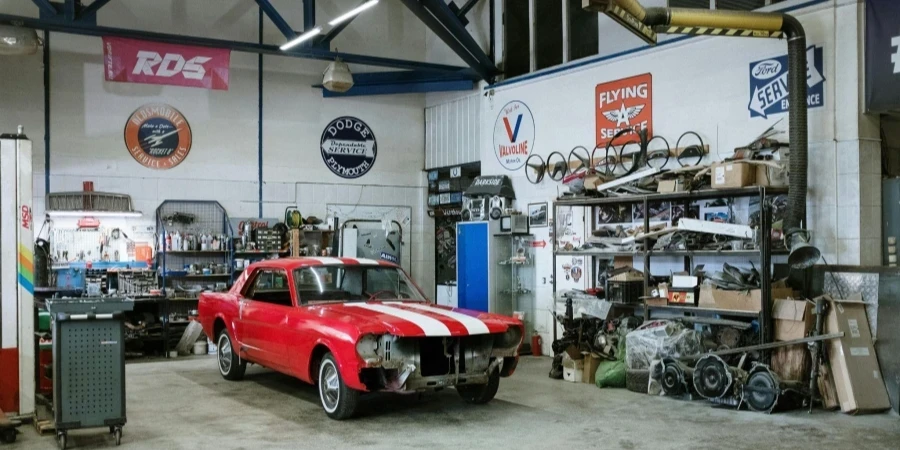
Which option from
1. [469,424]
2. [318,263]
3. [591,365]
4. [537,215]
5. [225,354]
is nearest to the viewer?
[469,424]

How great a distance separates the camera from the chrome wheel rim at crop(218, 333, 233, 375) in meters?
8.99

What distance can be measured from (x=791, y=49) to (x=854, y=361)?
2.99m

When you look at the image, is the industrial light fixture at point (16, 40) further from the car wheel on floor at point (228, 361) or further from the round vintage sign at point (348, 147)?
the round vintage sign at point (348, 147)

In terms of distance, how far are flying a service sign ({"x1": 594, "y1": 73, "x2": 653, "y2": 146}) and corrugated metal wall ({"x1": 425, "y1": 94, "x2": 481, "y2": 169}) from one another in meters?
2.91

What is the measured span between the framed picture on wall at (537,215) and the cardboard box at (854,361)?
4.60 meters

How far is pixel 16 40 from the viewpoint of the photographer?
31.4 feet

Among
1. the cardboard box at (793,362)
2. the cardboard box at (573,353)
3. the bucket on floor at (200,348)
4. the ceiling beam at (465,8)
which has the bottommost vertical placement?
the bucket on floor at (200,348)

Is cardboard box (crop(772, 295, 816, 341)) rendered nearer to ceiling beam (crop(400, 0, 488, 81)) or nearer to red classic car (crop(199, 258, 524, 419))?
red classic car (crop(199, 258, 524, 419))

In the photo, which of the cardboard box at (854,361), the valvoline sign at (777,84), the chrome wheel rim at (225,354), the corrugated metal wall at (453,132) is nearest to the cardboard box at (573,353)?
the cardboard box at (854,361)

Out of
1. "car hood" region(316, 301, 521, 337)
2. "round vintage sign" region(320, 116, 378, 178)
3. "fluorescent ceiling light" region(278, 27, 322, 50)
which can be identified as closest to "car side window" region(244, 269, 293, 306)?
"car hood" region(316, 301, 521, 337)

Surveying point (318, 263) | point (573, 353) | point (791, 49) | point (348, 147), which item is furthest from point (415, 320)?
point (348, 147)

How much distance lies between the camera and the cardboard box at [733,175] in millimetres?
7922

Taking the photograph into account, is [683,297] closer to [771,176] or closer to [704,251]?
[704,251]

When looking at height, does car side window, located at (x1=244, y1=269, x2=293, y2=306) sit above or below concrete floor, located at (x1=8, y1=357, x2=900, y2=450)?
above
